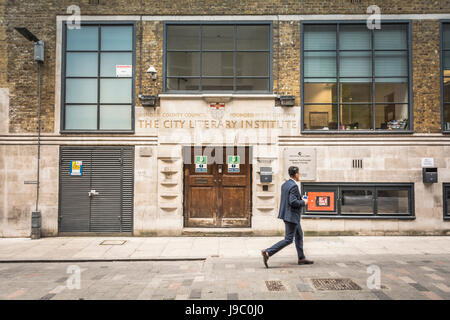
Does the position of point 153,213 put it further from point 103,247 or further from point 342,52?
point 342,52

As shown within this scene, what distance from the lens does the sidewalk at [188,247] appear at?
783 cm

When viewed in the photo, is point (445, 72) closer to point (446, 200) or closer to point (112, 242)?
point (446, 200)

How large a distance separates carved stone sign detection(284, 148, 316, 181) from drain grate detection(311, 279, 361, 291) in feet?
15.1

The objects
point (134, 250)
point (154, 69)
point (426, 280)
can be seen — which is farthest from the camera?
point (154, 69)

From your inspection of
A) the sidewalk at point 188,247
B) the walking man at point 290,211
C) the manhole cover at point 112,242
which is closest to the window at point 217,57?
the walking man at point 290,211

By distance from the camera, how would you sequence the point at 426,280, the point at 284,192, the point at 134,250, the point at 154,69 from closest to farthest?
the point at 426,280
the point at 284,192
the point at 134,250
the point at 154,69

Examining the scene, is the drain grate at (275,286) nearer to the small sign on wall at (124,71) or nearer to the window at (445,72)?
the small sign on wall at (124,71)

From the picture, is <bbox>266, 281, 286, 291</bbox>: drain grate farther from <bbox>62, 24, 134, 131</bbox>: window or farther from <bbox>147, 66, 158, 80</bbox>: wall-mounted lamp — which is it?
<bbox>147, 66, 158, 80</bbox>: wall-mounted lamp

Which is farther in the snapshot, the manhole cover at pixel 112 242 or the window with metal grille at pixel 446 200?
the window with metal grille at pixel 446 200

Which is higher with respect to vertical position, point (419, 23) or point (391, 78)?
point (419, 23)

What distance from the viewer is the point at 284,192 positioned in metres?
6.64

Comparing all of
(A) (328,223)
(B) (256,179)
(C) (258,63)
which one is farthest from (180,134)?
(A) (328,223)

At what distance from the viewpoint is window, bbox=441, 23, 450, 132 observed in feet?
33.3

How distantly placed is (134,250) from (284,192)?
446 centimetres
